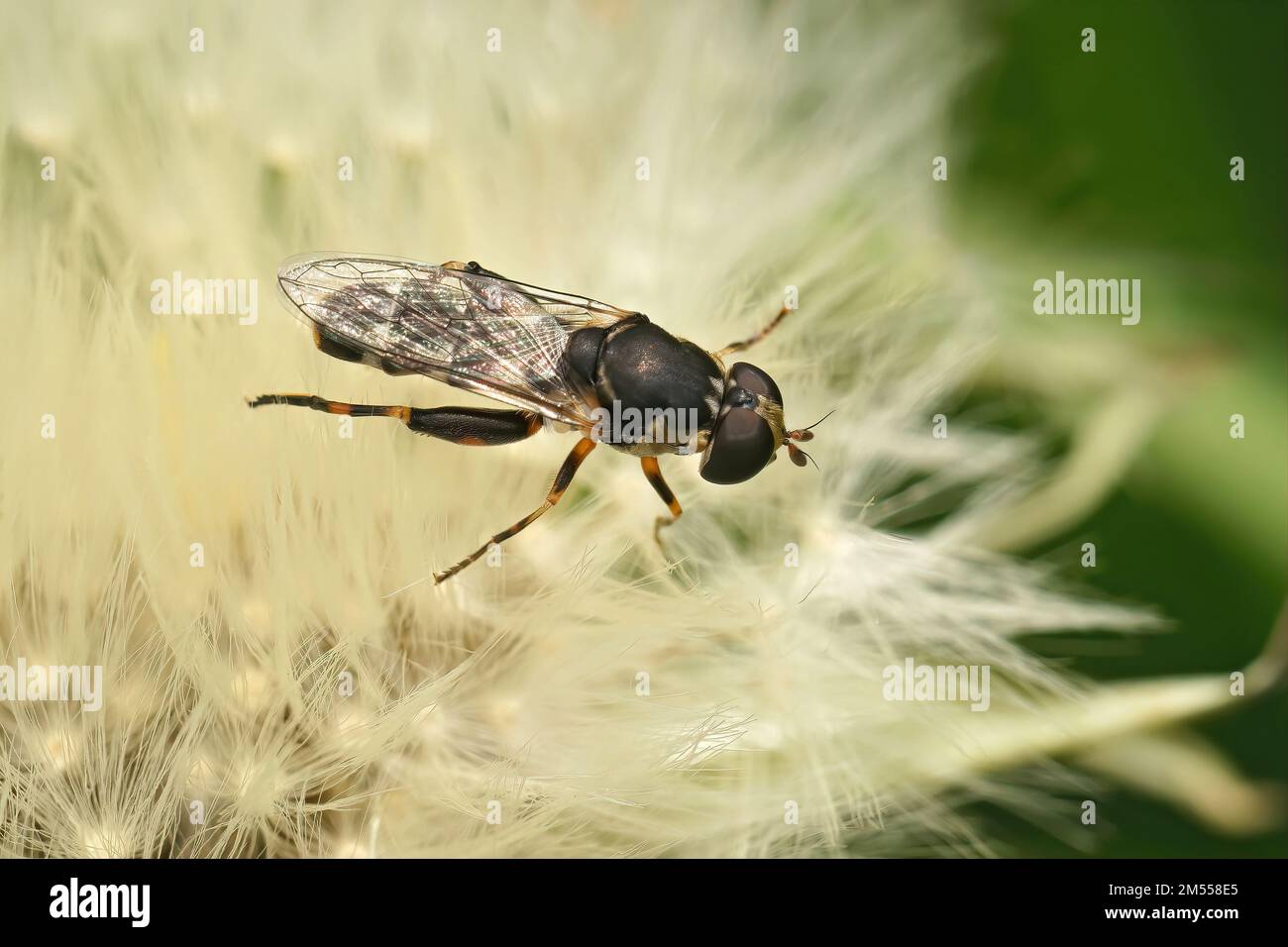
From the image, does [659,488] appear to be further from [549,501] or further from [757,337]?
[757,337]

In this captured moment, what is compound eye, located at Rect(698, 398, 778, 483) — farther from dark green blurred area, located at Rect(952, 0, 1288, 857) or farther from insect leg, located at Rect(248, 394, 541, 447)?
dark green blurred area, located at Rect(952, 0, 1288, 857)

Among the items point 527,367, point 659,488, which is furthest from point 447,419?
point 659,488

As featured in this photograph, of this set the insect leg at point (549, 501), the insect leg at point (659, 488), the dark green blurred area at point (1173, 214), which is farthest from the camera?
the dark green blurred area at point (1173, 214)

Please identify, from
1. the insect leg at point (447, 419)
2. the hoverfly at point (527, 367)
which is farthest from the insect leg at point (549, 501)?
the insect leg at point (447, 419)

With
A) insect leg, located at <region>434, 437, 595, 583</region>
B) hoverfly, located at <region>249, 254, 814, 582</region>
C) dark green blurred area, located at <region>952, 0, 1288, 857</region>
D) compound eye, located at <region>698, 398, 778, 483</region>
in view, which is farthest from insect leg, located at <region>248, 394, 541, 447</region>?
dark green blurred area, located at <region>952, 0, 1288, 857</region>

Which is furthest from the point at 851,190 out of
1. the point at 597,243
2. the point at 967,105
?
the point at 597,243

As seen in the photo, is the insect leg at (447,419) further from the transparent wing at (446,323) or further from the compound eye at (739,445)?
the compound eye at (739,445)
